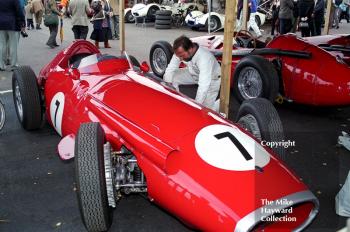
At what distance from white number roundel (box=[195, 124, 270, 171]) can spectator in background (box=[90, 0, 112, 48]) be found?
30.5ft

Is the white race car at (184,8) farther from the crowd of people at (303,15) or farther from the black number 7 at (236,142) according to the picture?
the black number 7 at (236,142)

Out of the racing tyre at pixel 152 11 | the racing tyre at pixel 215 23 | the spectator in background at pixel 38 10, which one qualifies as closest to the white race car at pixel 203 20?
the racing tyre at pixel 215 23

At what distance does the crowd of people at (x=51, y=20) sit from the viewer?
8758 millimetres

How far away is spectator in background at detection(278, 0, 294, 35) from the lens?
38.0 ft

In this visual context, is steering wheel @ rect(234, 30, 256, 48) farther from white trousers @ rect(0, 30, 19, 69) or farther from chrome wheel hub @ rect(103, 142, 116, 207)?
chrome wheel hub @ rect(103, 142, 116, 207)

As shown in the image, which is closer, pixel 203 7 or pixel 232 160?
pixel 232 160

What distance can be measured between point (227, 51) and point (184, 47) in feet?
1.70

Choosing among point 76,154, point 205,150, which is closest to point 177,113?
point 205,150

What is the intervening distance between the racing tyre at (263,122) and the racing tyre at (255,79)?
2100 mm

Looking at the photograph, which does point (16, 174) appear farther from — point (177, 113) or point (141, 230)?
point (177, 113)

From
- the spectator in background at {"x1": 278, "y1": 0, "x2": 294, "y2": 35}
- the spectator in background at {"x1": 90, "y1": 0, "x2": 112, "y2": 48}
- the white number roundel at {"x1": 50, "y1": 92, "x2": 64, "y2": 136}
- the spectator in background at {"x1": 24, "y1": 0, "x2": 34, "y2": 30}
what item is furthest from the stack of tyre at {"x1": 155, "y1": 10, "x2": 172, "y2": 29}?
the white number roundel at {"x1": 50, "y1": 92, "x2": 64, "y2": 136}

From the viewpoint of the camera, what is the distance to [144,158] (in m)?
3.14

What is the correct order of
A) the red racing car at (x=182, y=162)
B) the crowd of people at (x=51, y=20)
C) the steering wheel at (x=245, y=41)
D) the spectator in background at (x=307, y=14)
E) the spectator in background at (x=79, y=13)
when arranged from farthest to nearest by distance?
1. the spectator in background at (x=307, y=14)
2. the spectator in background at (x=79, y=13)
3. the crowd of people at (x=51, y=20)
4. the steering wheel at (x=245, y=41)
5. the red racing car at (x=182, y=162)

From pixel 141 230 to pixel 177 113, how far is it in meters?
1.06
